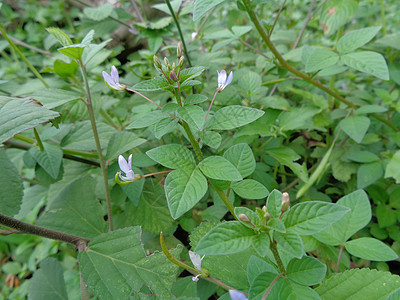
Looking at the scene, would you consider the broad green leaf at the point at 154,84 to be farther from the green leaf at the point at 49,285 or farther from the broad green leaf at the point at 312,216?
the green leaf at the point at 49,285

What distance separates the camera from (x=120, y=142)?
1.10m

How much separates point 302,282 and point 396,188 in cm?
100

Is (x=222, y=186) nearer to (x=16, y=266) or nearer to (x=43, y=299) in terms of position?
(x=43, y=299)

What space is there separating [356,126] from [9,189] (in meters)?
1.38

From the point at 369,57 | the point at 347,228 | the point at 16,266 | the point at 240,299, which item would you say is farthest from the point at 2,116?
the point at 16,266

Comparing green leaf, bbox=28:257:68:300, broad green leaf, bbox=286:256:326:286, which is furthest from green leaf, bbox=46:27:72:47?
broad green leaf, bbox=286:256:326:286

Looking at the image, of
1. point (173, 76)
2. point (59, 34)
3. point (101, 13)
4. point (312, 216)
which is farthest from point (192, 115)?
point (101, 13)

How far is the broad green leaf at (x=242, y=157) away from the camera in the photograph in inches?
31.0

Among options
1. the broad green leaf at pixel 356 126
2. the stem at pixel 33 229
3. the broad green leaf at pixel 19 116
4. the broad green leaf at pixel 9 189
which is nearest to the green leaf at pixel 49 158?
the broad green leaf at pixel 9 189

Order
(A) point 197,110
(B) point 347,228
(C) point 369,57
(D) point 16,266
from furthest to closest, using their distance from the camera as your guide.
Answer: (D) point 16,266
(C) point 369,57
(B) point 347,228
(A) point 197,110

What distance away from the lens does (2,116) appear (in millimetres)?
709

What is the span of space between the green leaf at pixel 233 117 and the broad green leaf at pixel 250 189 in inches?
6.7

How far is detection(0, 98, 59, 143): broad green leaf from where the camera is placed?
0.68 meters

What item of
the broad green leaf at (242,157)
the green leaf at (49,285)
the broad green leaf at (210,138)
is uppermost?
the broad green leaf at (210,138)
